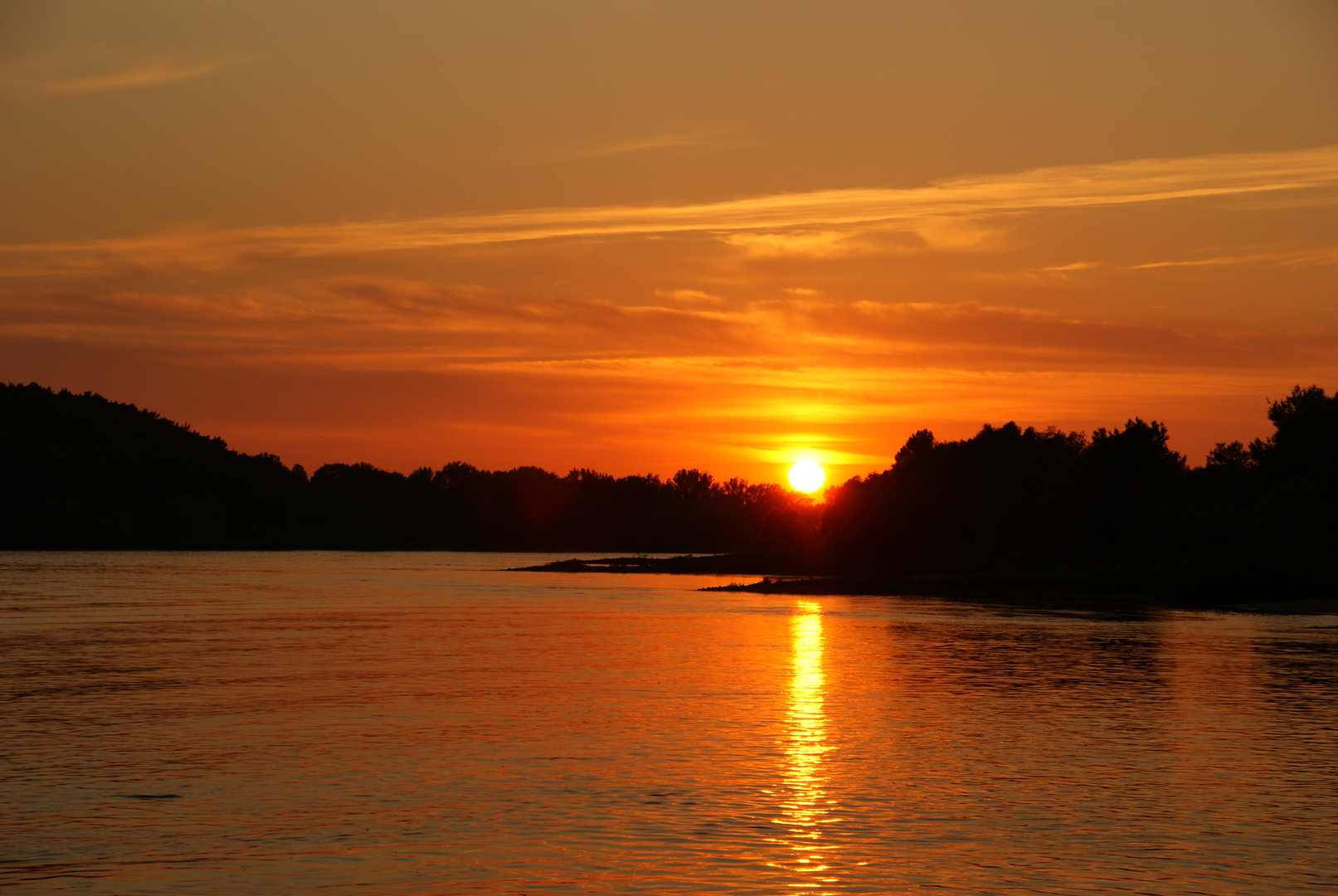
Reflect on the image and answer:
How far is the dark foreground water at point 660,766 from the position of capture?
19125 mm

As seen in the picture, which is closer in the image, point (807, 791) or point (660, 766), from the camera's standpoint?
point (807, 791)

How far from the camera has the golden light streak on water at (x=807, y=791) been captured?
19.2 meters

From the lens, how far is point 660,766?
27250 millimetres

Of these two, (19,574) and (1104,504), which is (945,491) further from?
(19,574)

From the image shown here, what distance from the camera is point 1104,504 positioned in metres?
133

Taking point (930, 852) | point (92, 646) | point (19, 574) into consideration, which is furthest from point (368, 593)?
point (930, 852)

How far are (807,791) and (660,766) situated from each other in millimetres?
3599

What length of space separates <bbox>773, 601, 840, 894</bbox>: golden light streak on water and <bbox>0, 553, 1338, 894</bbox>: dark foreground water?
0.32ft

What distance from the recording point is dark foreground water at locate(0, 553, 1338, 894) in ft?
62.7

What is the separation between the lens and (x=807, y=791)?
24906 millimetres

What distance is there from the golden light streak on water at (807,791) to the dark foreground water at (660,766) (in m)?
0.10

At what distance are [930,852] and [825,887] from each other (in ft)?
9.12

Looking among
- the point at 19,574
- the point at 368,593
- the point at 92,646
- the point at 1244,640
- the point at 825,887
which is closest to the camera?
the point at 825,887

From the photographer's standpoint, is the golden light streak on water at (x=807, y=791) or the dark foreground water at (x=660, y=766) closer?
the dark foreground water at (x=660, y=766)
